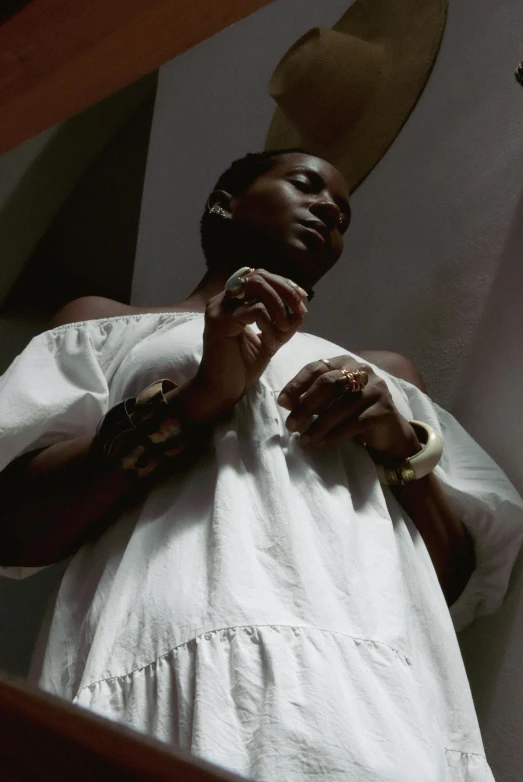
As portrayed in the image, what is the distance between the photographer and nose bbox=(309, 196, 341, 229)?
1.05 metres

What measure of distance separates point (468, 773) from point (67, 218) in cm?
150

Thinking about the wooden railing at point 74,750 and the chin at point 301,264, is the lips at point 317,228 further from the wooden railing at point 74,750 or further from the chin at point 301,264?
the wooden railing at point 74,750

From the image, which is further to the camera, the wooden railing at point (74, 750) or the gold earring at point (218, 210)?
the gold earring at point (218, 210)

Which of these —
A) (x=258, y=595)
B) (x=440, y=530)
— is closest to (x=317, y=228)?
(x=440, y=530)

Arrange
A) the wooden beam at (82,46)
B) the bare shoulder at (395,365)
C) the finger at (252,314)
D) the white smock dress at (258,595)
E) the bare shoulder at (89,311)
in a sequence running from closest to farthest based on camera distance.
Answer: the wooden beam at (82,46) < the white smock dress at (258,595) < the finger at (252,314) < the bare shoulder at (89,311) < the bare shoulder at (395,365)

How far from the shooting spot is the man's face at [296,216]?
1.02 meters

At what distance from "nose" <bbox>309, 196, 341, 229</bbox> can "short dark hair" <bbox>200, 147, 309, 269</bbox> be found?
4.0 inches

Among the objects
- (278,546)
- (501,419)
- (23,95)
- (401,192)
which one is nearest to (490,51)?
(401,192)

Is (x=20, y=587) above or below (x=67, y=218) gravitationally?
below

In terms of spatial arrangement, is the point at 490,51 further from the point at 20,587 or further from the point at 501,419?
the point at 20,587

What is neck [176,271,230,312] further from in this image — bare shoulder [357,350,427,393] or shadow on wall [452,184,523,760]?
shadow on wall [452,184,523,760]

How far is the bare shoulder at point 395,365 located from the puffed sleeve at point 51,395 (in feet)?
1.16

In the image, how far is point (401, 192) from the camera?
58.9 inches

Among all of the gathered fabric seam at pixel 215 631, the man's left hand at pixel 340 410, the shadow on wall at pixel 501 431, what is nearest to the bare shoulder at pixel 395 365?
the shadow on wall at pixel 501 431
